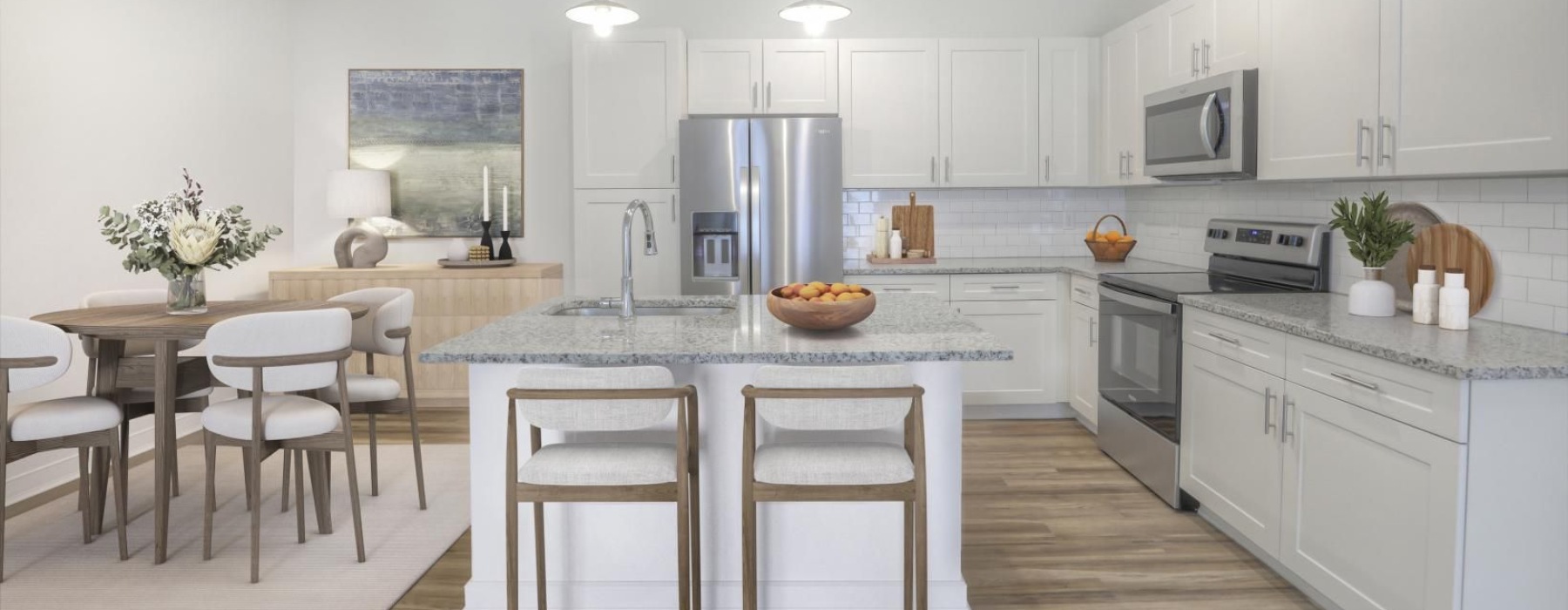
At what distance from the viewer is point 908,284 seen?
5.82 m

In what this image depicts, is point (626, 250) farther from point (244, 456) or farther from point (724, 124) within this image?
point (724, 124)

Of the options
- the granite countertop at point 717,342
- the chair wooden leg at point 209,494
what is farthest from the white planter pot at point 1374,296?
the chair wooden leg at point 209,494

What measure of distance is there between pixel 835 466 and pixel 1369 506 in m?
1.44

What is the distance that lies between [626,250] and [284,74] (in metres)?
4.12

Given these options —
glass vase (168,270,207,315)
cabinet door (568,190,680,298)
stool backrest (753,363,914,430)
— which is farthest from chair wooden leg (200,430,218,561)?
cabinet door (568,190,680,298)

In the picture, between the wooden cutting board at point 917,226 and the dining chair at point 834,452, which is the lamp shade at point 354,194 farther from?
the dining chair at point 834,452

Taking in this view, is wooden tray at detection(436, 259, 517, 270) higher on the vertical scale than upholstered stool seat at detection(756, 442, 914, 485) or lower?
higher

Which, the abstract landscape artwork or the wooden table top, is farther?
the abstract landscape artwork

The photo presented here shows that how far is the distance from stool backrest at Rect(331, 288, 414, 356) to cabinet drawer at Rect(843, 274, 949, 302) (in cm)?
233

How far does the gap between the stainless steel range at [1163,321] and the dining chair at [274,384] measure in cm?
294

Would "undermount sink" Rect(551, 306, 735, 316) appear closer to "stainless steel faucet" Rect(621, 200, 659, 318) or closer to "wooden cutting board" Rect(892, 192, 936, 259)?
"stainless steel faucet" Rect(621, 200, 659, 318)

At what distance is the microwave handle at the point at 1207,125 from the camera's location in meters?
4.32

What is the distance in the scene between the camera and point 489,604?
10.1 ft

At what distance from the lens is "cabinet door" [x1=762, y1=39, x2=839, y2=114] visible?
19.5ft
